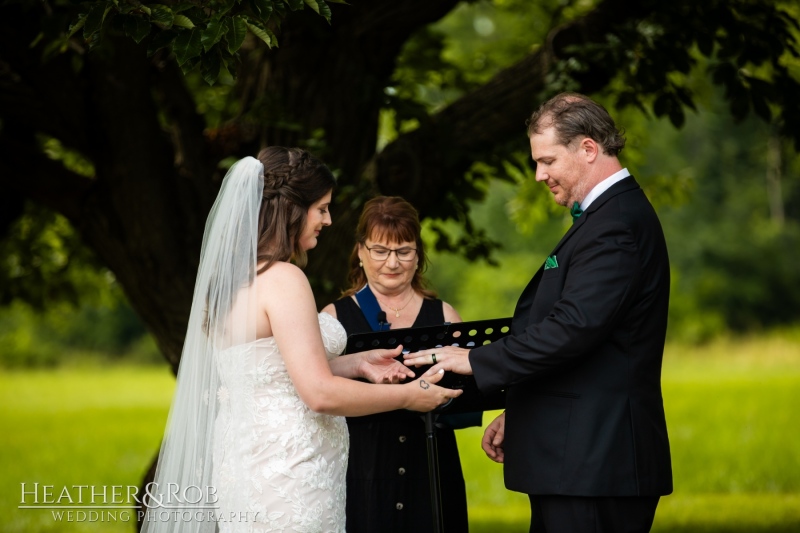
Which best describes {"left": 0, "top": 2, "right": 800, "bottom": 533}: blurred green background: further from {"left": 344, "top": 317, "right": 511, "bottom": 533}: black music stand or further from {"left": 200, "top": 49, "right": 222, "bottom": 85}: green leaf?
{"left": 200, "top": 49, "right": 222, "bottom": 85}: green leaf

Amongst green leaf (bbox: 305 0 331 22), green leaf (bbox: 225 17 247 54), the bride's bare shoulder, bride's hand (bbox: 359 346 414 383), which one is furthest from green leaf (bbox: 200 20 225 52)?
bride's hand (bbox: 359 346 414 383)

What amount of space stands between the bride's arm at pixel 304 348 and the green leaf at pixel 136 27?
0.96m

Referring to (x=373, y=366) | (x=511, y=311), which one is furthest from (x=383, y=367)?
(x=511, y=311)

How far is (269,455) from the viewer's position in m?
3.53

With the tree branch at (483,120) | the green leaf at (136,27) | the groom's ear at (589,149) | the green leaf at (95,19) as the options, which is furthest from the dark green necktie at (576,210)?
the tree branch at (483,120)

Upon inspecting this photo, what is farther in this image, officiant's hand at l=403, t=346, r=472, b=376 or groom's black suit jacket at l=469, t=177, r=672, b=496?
officiant's hand at l=403, t=346, r=472, b=376

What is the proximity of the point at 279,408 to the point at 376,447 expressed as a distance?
2.81 feet

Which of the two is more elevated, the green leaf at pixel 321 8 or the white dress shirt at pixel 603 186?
the green leaf at pixel 321 8

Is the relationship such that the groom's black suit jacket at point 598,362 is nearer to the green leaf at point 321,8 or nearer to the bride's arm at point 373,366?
the bride's arm at point 373,366

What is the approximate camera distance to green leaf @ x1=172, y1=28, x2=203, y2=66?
138 inches

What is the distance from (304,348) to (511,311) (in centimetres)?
2177

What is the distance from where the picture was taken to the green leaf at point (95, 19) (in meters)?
3.52

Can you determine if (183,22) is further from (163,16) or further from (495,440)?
(495,440)

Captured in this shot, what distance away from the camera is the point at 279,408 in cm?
354
